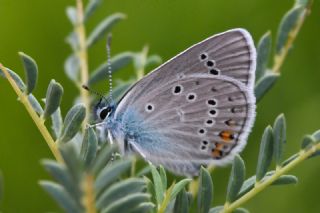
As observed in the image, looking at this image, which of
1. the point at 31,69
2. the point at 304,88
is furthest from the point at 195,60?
the point at 304,88

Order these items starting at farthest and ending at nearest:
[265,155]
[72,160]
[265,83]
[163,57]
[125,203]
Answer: [163,57] → [265,83] → [265,155] → [125,203] → [72,160]

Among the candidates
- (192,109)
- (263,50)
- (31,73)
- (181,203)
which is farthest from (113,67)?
(181,203)

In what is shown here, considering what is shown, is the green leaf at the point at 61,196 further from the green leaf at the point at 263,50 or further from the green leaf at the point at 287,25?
the green leaf at the point at 287,25

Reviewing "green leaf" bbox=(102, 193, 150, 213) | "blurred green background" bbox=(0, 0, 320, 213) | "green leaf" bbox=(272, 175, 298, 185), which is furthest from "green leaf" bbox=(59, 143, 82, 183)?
"blurred green background" bbox=(0, 0, 320, 213)

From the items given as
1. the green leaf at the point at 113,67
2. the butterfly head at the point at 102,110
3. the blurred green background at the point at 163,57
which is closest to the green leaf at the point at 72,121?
the green leaf at the point at 113,67

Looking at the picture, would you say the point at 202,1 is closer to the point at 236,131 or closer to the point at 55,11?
the point at 55,11

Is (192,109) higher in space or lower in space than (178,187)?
higher

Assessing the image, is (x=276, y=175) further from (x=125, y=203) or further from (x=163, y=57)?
(x=163, y=57)
